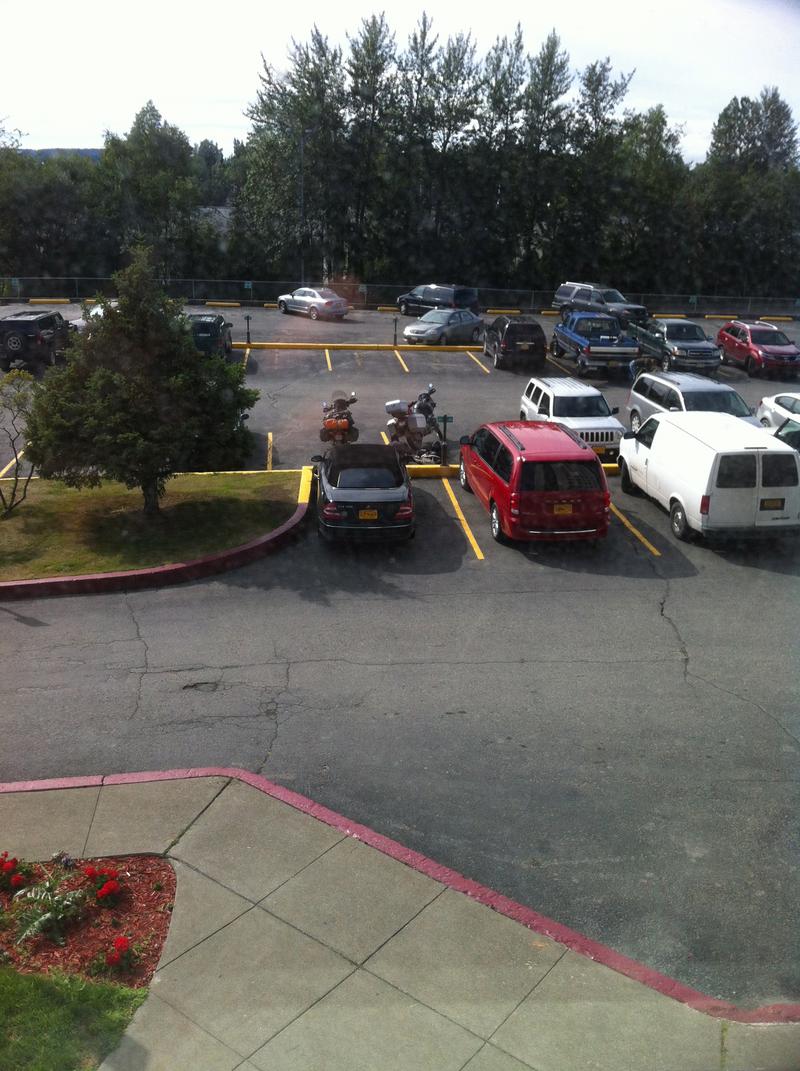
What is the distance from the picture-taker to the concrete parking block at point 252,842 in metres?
6.79

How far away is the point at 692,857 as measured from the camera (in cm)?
719

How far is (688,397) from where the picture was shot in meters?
19.2

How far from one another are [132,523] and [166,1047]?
10.4 metres

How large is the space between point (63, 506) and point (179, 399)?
3.26 m

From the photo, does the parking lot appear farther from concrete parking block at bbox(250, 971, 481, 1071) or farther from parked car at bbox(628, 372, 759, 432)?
parked car at bbox(628, 372, 759, 432)

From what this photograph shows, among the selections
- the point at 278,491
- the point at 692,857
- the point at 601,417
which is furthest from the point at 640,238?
the point at 692,857

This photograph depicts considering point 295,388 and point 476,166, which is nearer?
point 295,388

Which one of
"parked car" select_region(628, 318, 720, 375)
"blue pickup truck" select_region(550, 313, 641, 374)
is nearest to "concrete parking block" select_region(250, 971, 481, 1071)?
"blue pickup truck" select_region(550, 313, 641, 374)

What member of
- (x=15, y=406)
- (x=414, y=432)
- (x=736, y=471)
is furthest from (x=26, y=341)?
(x=736, y=471)

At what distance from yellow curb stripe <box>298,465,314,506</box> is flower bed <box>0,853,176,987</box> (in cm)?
933

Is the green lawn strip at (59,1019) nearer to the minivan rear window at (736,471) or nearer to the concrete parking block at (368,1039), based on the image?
the concrete parking block at (368,1039)

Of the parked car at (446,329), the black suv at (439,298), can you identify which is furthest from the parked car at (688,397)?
the black suv at (439,298)

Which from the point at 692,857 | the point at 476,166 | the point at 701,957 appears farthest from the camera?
the point at 476,166

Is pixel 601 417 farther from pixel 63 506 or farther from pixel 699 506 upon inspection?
pixel 63 506
